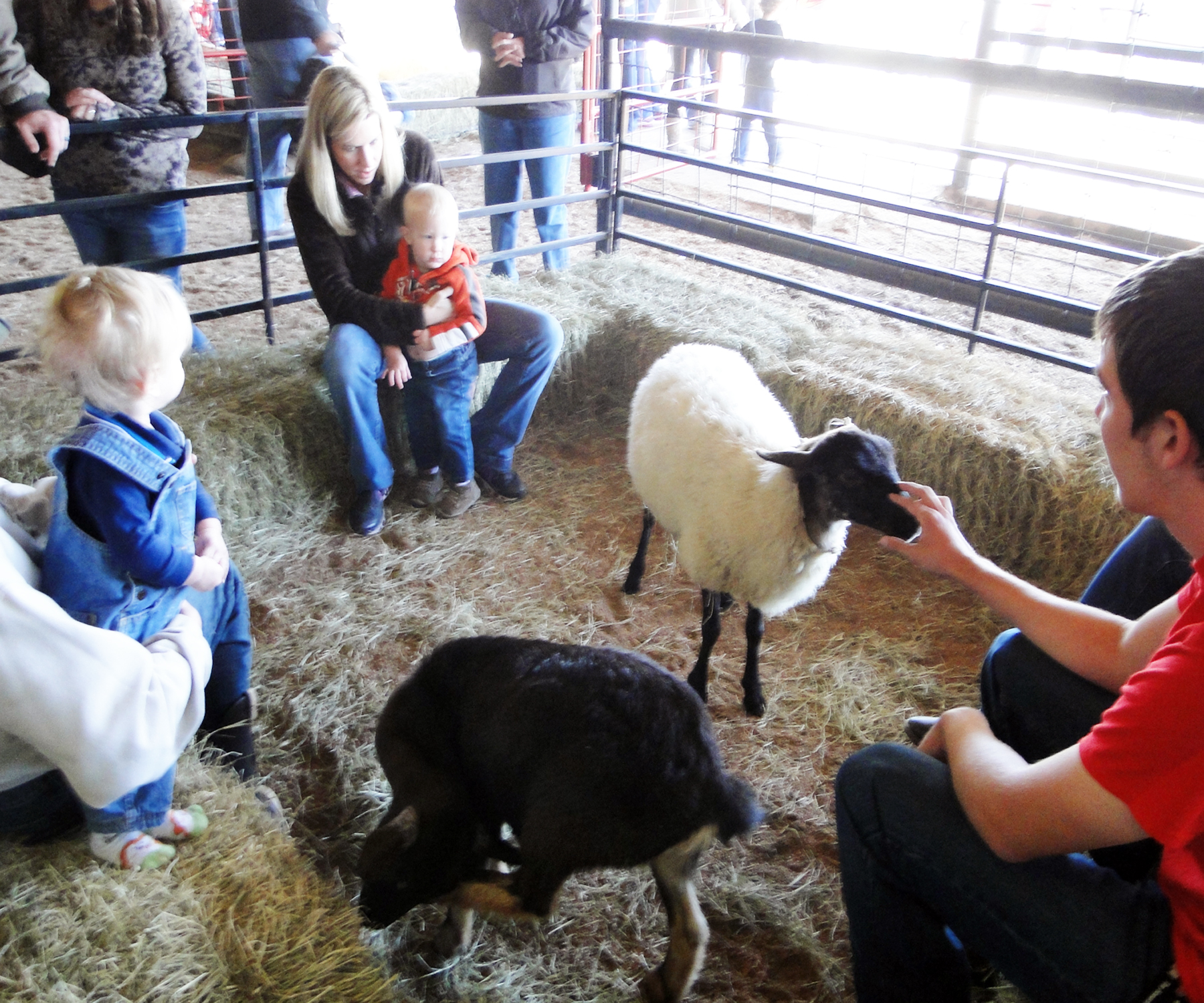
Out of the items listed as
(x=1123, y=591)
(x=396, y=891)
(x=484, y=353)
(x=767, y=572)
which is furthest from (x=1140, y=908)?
(x=484, y=353)

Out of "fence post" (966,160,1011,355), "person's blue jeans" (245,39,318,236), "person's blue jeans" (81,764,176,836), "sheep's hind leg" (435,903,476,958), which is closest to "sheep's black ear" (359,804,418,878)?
"sheep's hind leg" (435,903,476,958)

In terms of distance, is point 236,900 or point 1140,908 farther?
point 236,900

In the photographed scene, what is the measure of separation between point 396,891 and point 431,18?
577 inches

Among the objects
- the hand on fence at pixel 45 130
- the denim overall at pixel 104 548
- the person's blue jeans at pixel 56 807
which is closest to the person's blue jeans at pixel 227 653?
the person's blue jeans at pixel 56 807

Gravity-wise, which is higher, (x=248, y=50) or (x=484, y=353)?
(x=248, y=50)

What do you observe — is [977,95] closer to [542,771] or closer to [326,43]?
[326,43]

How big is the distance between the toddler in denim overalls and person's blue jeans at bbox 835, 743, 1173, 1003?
1.48 metres

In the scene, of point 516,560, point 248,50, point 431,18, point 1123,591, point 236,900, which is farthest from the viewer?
point 431,18

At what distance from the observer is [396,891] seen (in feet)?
6.60

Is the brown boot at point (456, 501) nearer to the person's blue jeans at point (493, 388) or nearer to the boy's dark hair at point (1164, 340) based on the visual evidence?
the person's blue jeans at point (493, 388)

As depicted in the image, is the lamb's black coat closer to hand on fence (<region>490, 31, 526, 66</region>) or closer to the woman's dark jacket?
the woman's dark jacket

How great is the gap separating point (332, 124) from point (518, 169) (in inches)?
91.5

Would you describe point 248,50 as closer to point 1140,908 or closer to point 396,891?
point 396,891

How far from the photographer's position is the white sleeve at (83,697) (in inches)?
66.6
